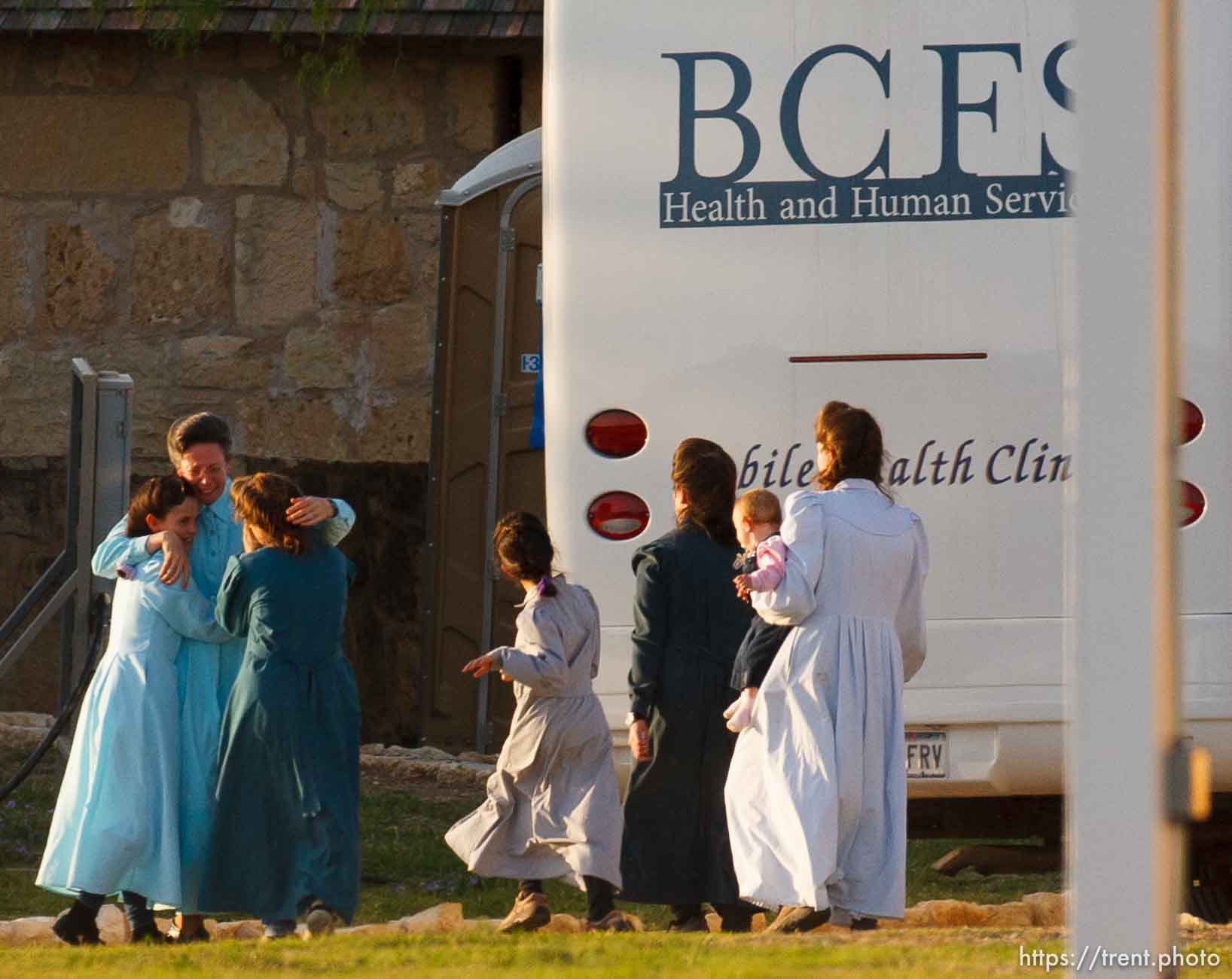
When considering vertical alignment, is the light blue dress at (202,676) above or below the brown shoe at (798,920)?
above

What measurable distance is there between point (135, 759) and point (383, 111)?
5.05 m

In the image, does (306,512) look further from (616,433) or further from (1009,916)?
(1009,916)

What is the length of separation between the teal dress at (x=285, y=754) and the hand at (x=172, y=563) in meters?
0.17

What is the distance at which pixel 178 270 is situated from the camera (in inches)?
421

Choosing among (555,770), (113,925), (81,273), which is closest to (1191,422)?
(555,770)

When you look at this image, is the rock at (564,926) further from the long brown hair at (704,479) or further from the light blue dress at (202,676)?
the long brown hair at (704,479)

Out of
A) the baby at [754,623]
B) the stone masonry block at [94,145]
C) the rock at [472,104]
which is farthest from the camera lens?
the stone masonry block at [94,145]

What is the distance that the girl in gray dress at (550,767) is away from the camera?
626 centimetres

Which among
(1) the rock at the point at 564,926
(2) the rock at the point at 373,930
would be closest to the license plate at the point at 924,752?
(1) the rock at the point at 564,926

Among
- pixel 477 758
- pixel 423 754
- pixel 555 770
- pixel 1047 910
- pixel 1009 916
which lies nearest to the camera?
pixel 555 770

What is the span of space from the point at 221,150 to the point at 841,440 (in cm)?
559

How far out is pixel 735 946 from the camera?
17.4 ft

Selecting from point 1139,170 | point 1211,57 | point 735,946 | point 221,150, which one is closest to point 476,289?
point 221,150

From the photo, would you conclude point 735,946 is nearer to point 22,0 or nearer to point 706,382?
point 706,382
